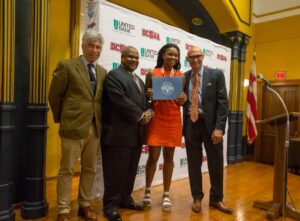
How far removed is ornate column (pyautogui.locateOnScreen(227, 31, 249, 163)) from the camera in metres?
5.35

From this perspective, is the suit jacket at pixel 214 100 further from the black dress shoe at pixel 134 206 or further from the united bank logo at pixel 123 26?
the united bank logo at pixel 123 26

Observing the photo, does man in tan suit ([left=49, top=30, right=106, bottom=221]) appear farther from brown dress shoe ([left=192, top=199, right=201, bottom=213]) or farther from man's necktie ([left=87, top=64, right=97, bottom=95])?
brown dress shoe ([left=192, top=199, right=201, bottom=213])

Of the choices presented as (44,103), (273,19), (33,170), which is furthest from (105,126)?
(273,19)

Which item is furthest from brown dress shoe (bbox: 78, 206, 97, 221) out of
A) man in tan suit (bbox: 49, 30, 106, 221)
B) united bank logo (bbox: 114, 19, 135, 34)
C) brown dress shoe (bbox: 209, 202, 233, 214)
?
united bank logo (bbox: 114, 19, 135, 34)

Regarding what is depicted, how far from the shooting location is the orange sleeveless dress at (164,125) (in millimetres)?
2551

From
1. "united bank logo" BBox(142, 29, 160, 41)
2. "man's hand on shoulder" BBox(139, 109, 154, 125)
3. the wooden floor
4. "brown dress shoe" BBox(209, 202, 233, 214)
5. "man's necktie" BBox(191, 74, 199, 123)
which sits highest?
"united bank logo" BBox(142, 29, 160, 41)

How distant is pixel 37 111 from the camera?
243cm

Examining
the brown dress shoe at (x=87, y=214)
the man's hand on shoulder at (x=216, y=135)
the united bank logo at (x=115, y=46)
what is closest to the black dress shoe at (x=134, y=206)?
the brown dress shoe at (x=87, y=214)

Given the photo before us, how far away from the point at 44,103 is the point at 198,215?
68.4 inches

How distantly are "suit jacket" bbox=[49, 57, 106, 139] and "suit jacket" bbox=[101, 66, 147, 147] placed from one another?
0.19m

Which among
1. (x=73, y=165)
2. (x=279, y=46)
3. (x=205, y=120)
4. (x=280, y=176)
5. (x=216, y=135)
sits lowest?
(x=280, y=176)

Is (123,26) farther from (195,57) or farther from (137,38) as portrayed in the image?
(195,57)

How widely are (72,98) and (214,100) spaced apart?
4.24 ft

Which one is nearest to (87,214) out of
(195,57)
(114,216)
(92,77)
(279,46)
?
(114,216)
